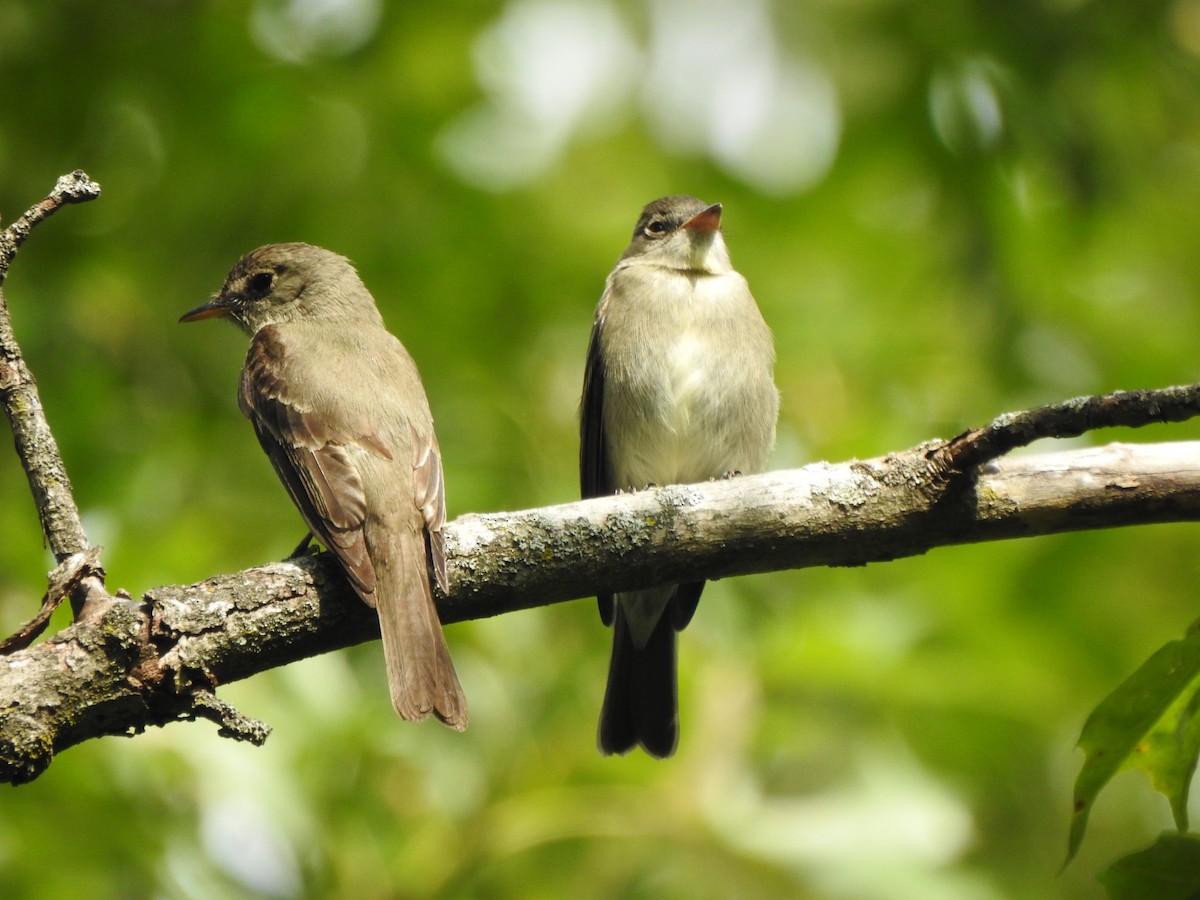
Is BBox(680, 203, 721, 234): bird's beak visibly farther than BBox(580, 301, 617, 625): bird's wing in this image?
Yes

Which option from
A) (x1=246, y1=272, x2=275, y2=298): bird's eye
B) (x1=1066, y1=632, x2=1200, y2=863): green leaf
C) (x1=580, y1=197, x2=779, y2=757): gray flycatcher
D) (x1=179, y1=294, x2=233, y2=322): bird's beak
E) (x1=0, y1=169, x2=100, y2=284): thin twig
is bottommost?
(x1=1066, y1=632, x2=1200, y2=863): green leaf

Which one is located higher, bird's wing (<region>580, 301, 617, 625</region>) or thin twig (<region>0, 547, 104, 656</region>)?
bird's wing (<region>580, 301, 617, 625</region>)

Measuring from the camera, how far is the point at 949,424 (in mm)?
7016

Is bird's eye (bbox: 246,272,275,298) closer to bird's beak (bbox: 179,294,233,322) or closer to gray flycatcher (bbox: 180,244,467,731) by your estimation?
gray flycatcher (bbox: 180,244,467,731)

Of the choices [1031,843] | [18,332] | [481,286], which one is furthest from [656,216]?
[1031,843]

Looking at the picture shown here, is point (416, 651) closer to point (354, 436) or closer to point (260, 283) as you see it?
point (354, 436)

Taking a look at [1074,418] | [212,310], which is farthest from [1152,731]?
[212,310]

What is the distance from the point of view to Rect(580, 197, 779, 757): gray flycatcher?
5746 millimetres

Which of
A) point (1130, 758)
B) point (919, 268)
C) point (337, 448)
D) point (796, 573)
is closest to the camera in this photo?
point (1130, 758)

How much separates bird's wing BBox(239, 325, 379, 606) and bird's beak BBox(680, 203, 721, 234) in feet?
6.83

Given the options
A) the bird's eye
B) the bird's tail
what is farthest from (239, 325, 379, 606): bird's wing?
the bird's eye

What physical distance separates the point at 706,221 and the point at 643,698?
2254mm

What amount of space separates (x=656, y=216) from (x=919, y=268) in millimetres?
2175

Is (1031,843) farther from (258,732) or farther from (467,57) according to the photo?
(258,732)
